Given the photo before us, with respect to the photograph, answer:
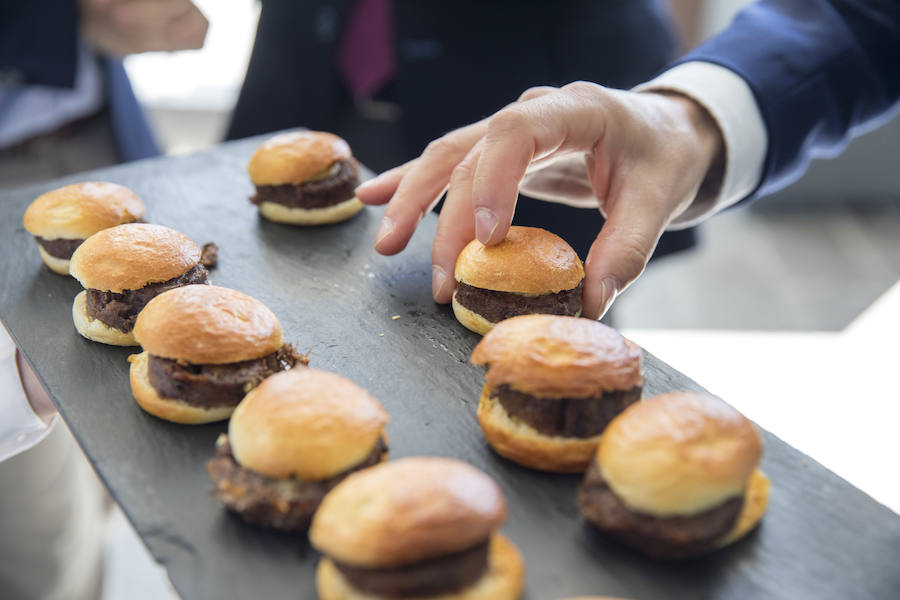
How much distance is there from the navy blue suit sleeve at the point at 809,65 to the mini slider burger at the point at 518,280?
3.74ft

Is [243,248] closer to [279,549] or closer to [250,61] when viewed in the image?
[279,549]

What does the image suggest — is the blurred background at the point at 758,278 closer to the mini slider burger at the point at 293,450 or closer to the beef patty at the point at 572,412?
the mini slider burger at the point at 293,450

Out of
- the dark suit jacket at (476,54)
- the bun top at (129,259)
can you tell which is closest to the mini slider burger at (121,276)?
the bun top at (129,259)

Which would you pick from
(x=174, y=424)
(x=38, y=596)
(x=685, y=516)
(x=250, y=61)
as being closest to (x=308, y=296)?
(x=174, y=424)

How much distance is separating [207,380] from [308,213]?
1.23 meters

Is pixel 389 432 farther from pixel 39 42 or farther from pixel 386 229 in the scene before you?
pixel 39 42

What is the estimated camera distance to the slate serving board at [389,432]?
65.6 inches

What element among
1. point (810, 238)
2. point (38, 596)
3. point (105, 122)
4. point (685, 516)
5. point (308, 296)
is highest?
point (685, 516)

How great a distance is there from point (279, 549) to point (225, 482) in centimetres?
19

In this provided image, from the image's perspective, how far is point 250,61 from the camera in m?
4.48

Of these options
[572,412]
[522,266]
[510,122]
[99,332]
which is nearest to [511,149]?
[510,122]

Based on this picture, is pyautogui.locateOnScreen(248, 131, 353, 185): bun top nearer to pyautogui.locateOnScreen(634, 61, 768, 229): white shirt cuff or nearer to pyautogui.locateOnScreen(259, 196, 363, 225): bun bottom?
pyautogui.locateOnScreen(259, 196, 363, 225): bun bottom

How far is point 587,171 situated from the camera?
2971mm

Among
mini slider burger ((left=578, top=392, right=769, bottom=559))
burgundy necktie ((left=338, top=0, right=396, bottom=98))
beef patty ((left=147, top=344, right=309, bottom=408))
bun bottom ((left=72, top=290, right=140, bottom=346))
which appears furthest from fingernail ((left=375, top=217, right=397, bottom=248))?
burgundy necktie ((left=338, top=0, right=396, bottom=98))
